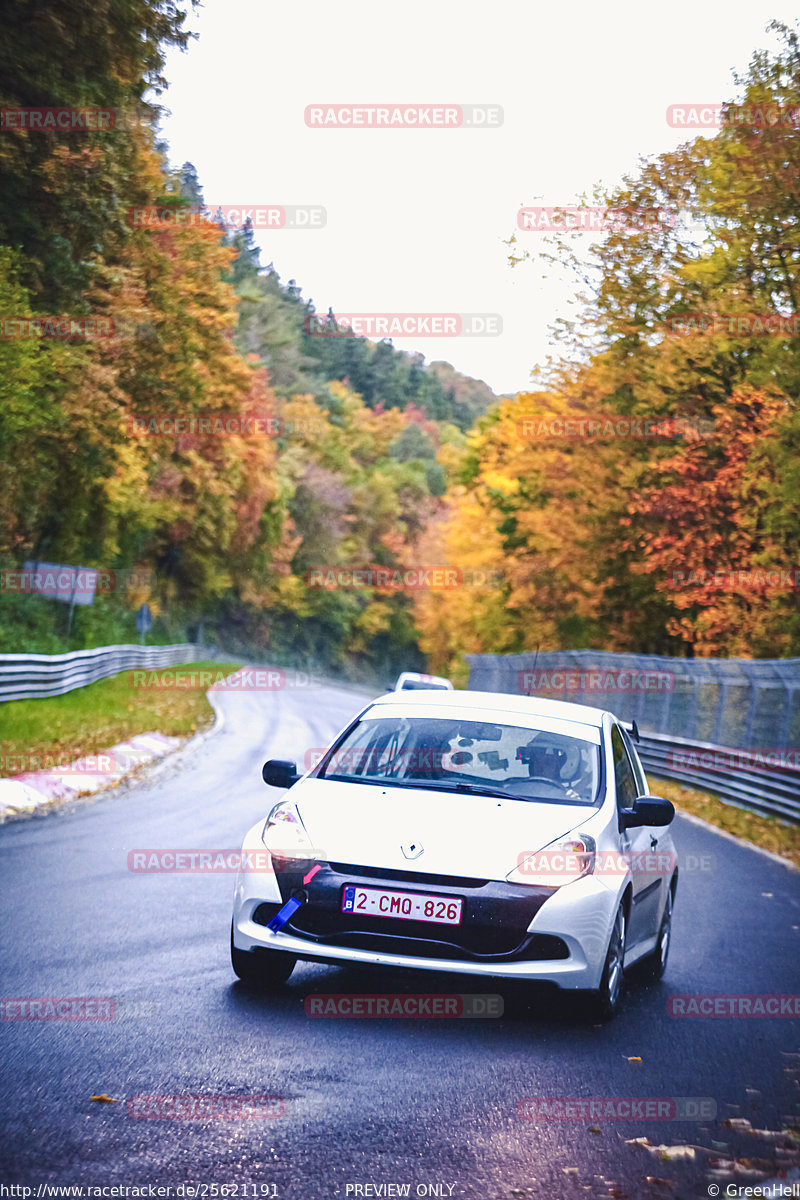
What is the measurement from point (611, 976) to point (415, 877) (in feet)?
3.78

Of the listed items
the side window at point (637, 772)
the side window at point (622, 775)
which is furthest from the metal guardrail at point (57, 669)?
the side window at point (622, 775)

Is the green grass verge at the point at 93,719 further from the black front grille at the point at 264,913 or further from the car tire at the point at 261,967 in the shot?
the black front grille at the point at 264,913

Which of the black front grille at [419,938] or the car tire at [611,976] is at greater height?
the black front grille at [419,938]

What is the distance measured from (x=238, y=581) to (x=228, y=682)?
23.4m

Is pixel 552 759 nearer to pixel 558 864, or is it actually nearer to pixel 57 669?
pixel 558 864

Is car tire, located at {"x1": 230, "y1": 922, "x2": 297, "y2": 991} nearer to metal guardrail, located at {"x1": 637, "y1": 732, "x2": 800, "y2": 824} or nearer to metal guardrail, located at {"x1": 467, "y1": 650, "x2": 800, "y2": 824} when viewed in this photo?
metal guardrail, located at {"x1": 467, "y1": 650, "x2": 800, "y2": 824}

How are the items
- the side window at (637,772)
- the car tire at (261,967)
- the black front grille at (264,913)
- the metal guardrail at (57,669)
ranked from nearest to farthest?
the black front grille at (264,913), the car tire at (261,967), the side window at (637,772), the metal guardrail at (57,669)

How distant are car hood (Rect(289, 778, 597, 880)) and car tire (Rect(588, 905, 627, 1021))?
546 millimetres

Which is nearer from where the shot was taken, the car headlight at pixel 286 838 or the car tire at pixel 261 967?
the car headlight at pixel 286 838

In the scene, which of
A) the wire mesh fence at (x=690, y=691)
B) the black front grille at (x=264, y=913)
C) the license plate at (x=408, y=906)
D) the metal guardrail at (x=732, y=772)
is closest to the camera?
the license plate at (x=408, y=906)

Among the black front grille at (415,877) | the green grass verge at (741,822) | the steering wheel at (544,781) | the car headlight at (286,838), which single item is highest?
the steering wheel at (544,781)

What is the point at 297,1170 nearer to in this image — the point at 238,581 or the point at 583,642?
the point at 583,642

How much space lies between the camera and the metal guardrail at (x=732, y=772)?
70.4ft

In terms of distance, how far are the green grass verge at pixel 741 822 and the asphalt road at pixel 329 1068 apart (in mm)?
8334
